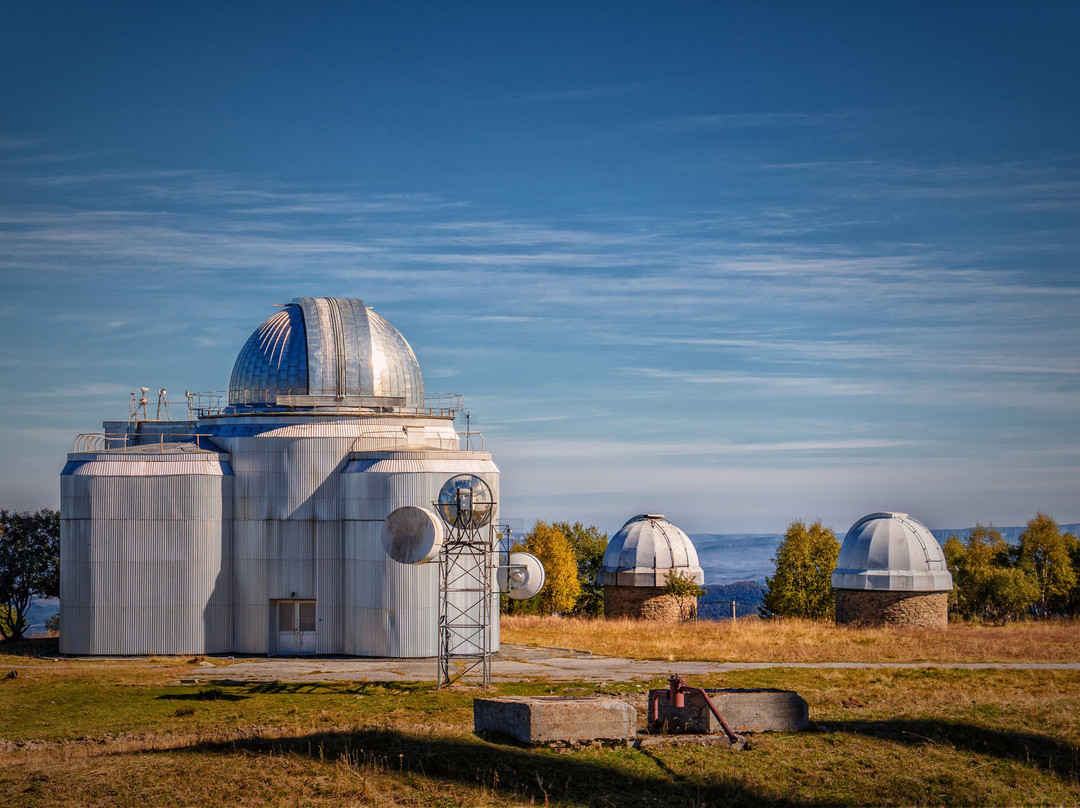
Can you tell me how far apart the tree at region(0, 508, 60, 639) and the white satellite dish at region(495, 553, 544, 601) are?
21.0 m

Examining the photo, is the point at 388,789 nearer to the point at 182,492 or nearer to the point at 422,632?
the point at 422,632

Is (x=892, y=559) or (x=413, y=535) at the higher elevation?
(x=413, y=535)

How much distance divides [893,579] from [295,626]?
22.7 m

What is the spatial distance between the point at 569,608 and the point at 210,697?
35.8 m

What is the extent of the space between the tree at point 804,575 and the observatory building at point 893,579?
760cm

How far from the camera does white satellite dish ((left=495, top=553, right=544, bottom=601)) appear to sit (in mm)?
29234

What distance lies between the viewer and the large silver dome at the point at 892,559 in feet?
137

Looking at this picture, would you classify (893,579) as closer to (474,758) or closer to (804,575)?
(804,575)

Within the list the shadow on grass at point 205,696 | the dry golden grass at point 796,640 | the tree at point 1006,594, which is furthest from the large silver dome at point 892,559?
the shadow on grass at point 205,696

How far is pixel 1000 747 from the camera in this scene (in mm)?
17656

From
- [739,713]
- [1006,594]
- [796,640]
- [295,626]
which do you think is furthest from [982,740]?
[1006,594]

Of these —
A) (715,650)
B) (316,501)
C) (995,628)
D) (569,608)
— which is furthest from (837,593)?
(316,501)

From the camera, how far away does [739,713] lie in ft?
60.8

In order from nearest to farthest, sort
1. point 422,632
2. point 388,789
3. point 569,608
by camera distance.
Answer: point 388,789
point 422,632
point 569,608
